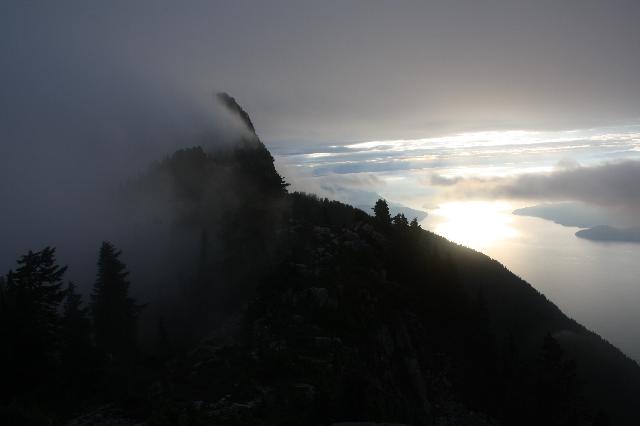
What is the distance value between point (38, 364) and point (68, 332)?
8.71 ft

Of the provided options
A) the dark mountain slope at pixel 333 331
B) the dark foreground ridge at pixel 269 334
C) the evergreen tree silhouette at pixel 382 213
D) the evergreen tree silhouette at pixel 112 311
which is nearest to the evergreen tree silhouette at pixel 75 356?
the dark foreground ridge at pixel 269 334

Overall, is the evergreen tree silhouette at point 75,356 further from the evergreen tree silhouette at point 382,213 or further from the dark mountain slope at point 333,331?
the evergreen tree silhouette at point 382,213

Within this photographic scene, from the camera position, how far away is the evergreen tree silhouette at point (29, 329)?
97.9 feet

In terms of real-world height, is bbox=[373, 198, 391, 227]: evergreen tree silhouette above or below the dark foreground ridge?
above

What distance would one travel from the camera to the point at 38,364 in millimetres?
30766

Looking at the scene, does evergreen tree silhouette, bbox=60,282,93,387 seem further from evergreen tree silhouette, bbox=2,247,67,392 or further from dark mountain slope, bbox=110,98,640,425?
dark mountain slope, bbox=110,98,640,425

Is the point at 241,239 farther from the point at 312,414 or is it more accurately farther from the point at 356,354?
the point at 312,414

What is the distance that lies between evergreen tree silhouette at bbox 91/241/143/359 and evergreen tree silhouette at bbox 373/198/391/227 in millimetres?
34884

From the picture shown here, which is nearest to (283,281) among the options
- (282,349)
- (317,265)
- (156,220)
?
(317,265)

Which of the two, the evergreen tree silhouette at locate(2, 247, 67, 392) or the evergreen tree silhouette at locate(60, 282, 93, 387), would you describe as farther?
the evergreen tree silhouette at locate(2, 247, 67, 392)

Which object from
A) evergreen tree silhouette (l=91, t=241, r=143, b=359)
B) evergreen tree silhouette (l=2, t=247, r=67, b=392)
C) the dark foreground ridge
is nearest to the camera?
the dark foreground ridge

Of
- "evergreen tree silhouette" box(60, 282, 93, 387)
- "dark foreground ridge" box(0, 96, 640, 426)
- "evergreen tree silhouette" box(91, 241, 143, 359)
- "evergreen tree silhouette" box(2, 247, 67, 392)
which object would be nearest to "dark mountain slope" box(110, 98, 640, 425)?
"dark foreground ridge" box(0, 96, 640, 426)

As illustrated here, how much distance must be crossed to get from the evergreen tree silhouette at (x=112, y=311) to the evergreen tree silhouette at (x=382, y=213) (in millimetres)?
34884

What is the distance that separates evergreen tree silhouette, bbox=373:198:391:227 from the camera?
65.0m
